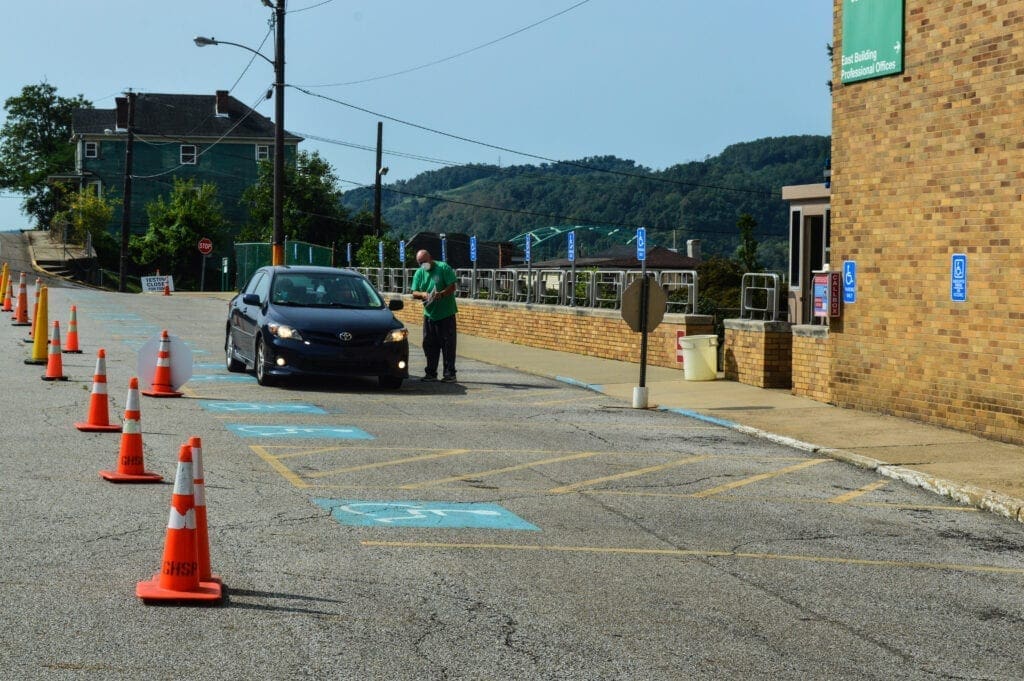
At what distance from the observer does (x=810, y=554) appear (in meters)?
7.96

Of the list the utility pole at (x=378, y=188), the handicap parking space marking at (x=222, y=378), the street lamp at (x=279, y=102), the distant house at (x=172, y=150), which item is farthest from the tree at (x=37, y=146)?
the handicap parking space marking at (x=222, y=378)

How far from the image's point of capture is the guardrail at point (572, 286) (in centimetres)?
2208

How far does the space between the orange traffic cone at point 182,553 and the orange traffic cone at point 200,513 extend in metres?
0.03

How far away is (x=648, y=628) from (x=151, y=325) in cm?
2531

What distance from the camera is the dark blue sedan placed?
16.7 metres

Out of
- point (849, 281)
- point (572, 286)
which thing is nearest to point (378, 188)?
point (572, 286)

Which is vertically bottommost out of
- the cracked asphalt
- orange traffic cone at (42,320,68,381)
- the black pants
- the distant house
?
the cracked asphalt

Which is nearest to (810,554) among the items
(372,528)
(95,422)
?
(372,528)

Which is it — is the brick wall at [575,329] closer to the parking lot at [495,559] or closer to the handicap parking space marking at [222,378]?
the handicap parking space marking at [222,378]

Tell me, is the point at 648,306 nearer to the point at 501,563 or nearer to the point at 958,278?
the point at 958,278

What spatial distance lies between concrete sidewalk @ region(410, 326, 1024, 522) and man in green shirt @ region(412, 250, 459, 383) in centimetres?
96

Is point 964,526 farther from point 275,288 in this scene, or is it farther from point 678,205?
point 678,205

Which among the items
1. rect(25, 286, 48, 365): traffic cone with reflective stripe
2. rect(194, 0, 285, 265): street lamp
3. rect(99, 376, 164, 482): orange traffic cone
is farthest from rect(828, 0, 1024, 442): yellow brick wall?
rect(194, 0, 285, 265): street lamp

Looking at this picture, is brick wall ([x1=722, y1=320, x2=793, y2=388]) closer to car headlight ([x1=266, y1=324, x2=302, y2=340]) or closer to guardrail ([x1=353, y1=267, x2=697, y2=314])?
guardrail ([x1=353, y1=267, x2=697, y2=314])
